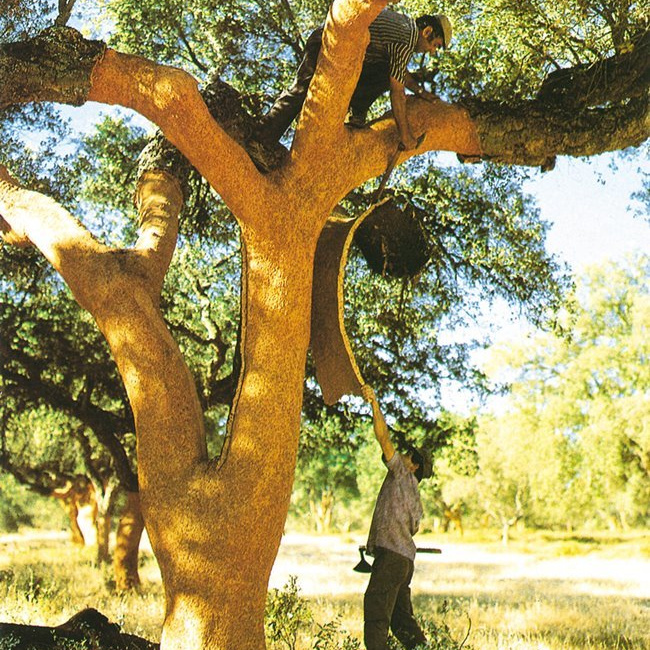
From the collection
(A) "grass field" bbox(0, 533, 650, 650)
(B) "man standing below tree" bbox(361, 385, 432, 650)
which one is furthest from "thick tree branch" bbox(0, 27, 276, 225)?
(A) "grass field" bbox(0, 533, 650, 650)

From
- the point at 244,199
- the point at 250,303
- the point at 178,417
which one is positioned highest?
the point at 244,199

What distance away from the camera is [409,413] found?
1303 cm

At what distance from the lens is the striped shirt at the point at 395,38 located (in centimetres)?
591

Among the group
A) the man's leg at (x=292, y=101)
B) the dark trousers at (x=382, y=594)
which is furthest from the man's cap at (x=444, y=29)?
the dark trousers at (x=382, y=594)

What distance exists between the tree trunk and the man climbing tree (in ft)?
27.0

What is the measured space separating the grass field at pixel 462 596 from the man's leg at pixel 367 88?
4.39 meters

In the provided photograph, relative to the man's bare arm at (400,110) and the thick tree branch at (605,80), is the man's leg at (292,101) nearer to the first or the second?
the man's bare arm at (400,110)

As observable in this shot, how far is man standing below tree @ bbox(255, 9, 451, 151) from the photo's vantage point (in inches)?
233

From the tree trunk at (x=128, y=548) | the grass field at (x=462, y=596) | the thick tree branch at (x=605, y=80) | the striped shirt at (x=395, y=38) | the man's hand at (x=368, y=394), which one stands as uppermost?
the thick tree branch at (x=605, y=80)

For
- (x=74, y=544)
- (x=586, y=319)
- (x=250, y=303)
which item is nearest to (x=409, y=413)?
(x=250, y=303)

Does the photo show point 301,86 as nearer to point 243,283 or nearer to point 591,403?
point 243,283

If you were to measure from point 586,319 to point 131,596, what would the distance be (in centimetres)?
2607

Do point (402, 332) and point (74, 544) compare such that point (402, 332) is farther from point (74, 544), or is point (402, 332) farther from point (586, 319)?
point (586, 319)

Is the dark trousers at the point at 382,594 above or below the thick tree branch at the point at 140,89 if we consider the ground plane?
below
